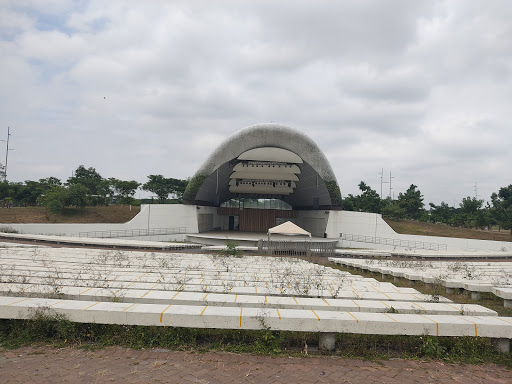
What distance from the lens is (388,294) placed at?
688cm

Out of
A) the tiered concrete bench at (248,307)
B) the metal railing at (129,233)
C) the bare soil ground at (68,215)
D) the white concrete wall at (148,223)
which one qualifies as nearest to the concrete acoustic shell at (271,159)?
the white concrete wall at (148,223)

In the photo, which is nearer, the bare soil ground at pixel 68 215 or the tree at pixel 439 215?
the bare soil ground at pixel 68 215

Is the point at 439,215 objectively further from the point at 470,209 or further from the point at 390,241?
the point at 390,241

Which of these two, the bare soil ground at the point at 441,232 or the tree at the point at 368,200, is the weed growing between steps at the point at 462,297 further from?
the tree at the point at 368,200

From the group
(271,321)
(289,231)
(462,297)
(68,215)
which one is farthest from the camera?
(68,215)

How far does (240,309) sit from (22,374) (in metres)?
2.88

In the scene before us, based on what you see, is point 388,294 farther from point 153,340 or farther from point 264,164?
point 264,164

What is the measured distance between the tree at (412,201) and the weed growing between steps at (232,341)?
58434 millimetres

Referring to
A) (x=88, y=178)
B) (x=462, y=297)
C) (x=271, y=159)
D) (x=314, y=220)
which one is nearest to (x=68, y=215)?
(x=88, y=178)

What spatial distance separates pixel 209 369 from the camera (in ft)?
12.9

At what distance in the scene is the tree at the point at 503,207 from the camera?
40259mm

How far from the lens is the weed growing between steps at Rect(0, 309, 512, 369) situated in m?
4.55

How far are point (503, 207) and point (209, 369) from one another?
193 ft

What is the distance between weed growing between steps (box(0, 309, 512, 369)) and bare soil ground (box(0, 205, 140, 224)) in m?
38.1
